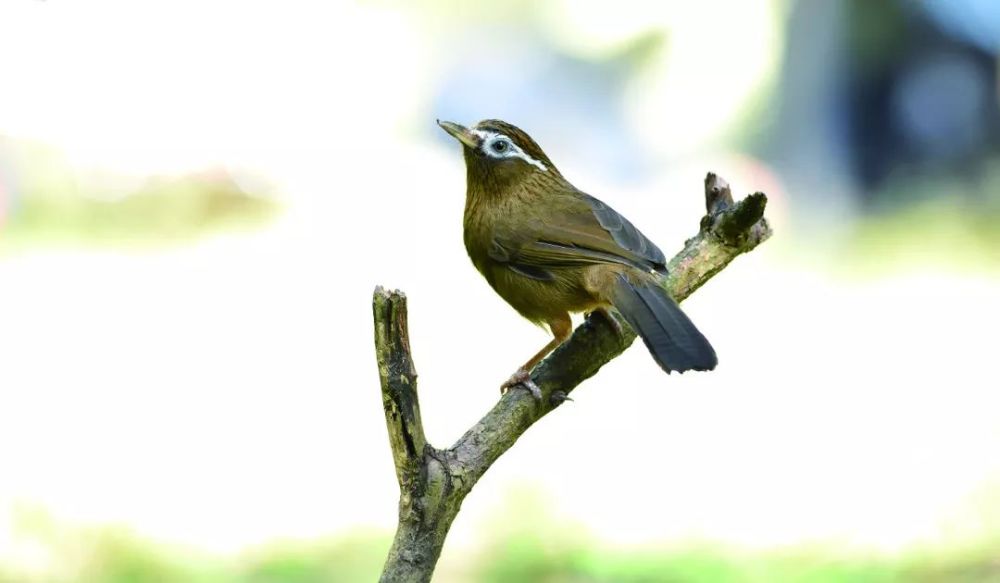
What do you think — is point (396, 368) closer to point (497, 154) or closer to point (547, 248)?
point (547, 248)

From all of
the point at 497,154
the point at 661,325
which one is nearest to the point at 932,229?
the point at 497,154

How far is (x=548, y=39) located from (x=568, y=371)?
8.50 ft

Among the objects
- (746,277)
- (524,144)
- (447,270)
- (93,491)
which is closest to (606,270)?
(524,144)

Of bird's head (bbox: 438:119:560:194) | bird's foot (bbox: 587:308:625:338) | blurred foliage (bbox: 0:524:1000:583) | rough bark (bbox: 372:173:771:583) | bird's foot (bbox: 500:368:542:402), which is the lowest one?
rough bark (bbox: 372:173:771:583)

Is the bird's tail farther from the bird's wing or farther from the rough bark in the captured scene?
the rough bark

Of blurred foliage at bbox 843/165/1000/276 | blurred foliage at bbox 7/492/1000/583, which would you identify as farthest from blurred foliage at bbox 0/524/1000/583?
blurred foliage at bbox 843/165/1000/276

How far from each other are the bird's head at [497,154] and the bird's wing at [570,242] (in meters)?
0.17

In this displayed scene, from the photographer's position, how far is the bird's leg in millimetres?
2676

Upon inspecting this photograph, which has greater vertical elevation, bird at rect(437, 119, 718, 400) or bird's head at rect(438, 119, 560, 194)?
bird's head at rect(438, 119, 560, 194)

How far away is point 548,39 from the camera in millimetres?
5027

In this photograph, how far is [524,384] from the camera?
8.80ft

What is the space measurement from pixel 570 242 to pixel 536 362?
36 centimetres

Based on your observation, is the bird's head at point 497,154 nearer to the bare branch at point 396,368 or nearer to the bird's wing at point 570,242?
the bird's wing at point 570,242

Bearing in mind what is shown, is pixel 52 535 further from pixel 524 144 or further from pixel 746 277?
pixel 746 277
